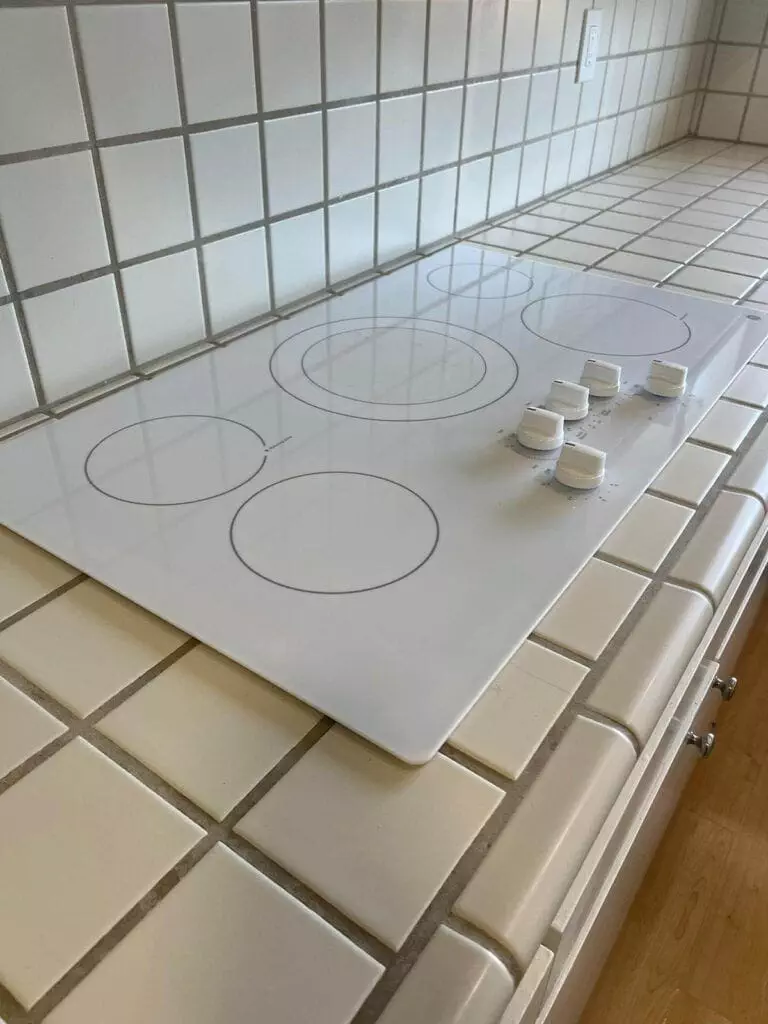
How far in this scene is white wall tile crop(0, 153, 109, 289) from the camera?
63 cm

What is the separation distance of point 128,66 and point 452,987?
718mm

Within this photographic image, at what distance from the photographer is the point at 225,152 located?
791mm

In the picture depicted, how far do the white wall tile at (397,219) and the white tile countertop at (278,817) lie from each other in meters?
0.68

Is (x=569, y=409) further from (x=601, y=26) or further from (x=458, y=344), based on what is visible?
(x=601, y=26)

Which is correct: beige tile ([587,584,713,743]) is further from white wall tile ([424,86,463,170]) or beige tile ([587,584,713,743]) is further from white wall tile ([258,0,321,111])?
white wall tile ([424,86,463,170])

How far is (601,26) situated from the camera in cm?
138

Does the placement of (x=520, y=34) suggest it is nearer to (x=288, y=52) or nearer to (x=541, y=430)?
(x=288, y=52)

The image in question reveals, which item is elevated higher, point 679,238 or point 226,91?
point 226,91

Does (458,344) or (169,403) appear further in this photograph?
(458,344)

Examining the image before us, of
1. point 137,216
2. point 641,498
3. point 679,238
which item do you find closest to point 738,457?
point 641,498

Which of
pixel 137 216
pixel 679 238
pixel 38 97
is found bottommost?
pixel 679 238

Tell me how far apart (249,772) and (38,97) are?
0.55m

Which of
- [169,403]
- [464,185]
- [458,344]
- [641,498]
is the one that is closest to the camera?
[641,498]

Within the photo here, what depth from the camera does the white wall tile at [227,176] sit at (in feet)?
2.53
